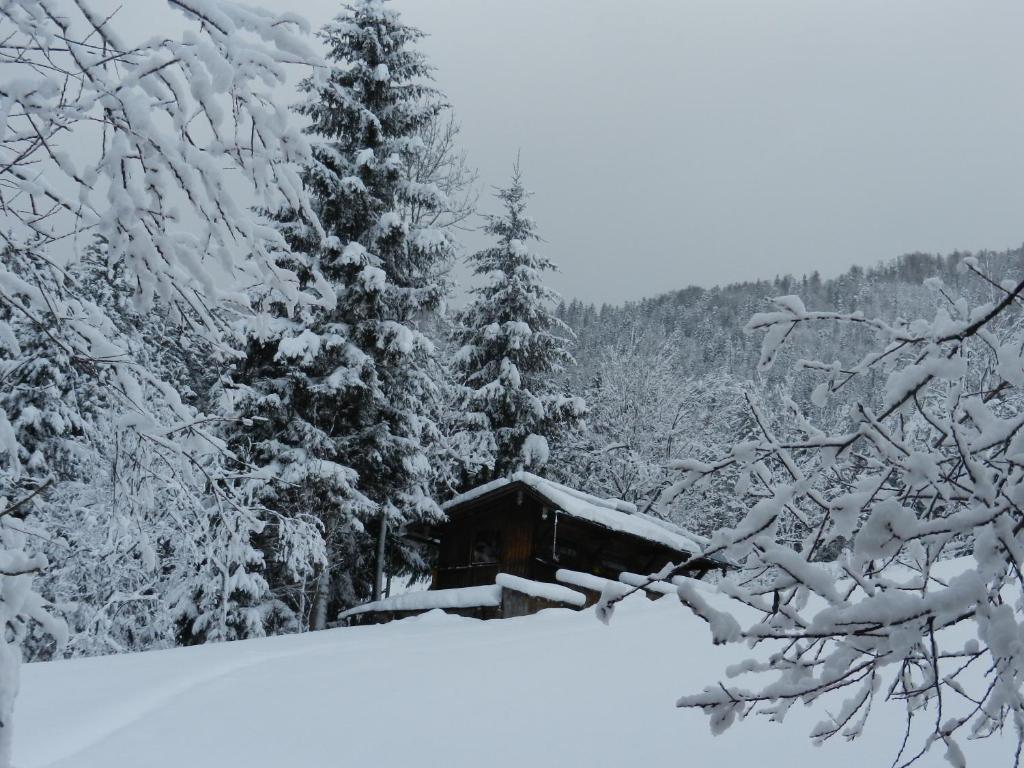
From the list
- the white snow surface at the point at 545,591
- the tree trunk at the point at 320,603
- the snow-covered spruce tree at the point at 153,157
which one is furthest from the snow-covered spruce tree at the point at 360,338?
the snow-covered spruce tree at the point at 153,157

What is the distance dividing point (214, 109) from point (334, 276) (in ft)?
47.6

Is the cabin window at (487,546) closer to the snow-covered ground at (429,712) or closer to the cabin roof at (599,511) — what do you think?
the cabin roof at (599,511)

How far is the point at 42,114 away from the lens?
222 centimetres

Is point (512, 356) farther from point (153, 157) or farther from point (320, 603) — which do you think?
point (153, 157)

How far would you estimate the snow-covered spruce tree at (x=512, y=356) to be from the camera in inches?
807

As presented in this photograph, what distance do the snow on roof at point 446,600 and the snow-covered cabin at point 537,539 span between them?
0.03 meters

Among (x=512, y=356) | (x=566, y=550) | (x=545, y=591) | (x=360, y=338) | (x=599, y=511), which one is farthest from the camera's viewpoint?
(x=512, y=356)

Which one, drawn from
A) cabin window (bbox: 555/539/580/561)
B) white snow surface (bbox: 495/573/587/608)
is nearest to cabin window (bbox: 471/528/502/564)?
cabin window (bbox: 555/539/580/561)

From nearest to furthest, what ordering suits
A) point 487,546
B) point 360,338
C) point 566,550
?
point 360,338
point 566,550
point 487,546

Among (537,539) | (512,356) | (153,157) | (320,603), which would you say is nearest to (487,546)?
(537,539)

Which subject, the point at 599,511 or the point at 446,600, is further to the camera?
the point at 599,511

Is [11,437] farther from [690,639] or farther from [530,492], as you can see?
[530,492]

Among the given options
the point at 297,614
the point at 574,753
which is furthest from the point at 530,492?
the point at 574,753

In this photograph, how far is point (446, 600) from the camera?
456 inches
